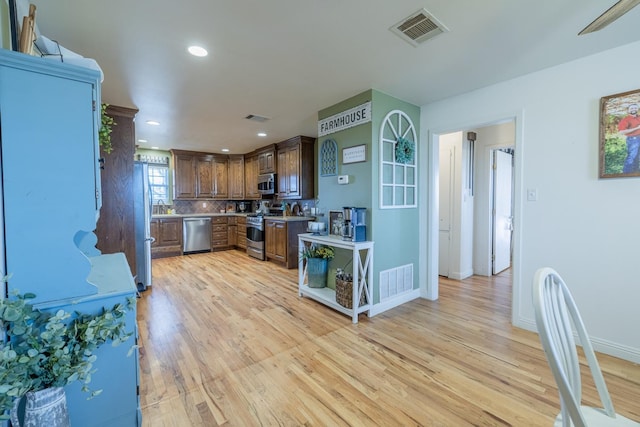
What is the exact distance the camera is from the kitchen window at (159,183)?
6.60m

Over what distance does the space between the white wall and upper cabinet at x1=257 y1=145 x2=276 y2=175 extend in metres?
4.17

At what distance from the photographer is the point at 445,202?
4453 millimetres

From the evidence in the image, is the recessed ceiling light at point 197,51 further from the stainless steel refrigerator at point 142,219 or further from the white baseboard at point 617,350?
the white baseboard at point 617,350

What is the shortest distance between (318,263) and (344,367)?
58.9 inches

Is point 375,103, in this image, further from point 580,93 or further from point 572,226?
point 572,226

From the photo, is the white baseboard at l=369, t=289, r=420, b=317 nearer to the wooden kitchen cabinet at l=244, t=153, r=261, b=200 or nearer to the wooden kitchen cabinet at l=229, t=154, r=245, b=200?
the wooden kitchen cabinet at l=244, t=153, r=261, b=200

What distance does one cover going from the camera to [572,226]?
2.41 meters

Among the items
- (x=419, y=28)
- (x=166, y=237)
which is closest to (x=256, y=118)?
(x=419, y=28)

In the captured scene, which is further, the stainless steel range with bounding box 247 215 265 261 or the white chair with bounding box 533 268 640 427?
the stainless steel range with bounding box 247 215 265 261

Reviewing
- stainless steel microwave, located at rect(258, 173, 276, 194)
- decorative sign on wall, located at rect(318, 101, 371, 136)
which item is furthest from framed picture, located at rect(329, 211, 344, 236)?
stainless steel microwave, located at rect(258, 173, 276, 194)

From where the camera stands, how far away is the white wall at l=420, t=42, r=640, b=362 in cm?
217

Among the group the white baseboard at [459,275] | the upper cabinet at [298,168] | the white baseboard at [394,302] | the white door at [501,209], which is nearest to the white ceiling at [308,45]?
the upper cabinet at [298,168]

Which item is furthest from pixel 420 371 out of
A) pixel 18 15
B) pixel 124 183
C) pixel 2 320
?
pixel 124 183

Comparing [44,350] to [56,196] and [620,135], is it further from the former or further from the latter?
[620,135]
